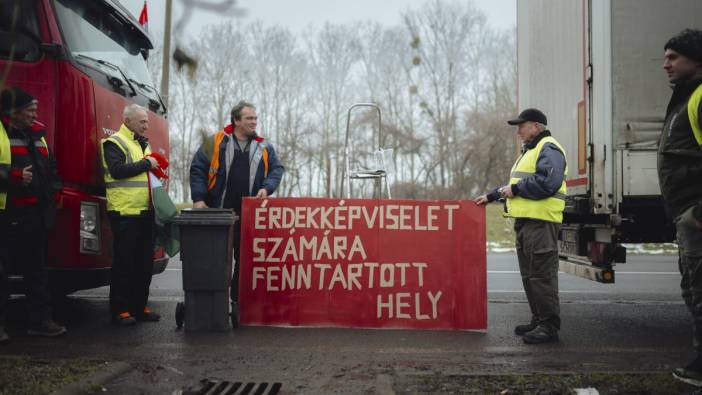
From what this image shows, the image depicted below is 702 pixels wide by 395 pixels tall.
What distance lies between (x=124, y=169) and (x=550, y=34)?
4792mm

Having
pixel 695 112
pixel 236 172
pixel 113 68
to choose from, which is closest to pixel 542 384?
pixel 695 112

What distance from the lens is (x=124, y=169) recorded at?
517 cm

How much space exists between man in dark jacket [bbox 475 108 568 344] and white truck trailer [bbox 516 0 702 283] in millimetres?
631

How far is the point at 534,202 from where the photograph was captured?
16.1 ft

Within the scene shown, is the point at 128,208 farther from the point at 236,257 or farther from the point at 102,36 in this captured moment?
the point at 102,36

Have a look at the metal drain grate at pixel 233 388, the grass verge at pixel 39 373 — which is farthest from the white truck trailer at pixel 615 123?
the grass verge at pixel 39 373

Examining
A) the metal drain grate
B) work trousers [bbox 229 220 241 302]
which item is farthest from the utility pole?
work trousers [bbox 229 220 241 302]

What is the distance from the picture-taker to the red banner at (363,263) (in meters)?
5.42

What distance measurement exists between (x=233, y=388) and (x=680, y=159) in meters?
3.11

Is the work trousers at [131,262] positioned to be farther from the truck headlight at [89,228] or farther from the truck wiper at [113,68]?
the truck wiper at [113,68]

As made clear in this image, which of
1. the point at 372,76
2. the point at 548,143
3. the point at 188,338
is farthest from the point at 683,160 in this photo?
the point at 188,338

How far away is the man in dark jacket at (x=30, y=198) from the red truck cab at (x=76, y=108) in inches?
9.0

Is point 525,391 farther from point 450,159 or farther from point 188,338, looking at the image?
point 450,159

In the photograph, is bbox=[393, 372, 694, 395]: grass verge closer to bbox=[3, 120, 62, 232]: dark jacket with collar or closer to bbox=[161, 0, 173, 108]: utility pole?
bbox=[161, 0, 173, 108]: utility pole
